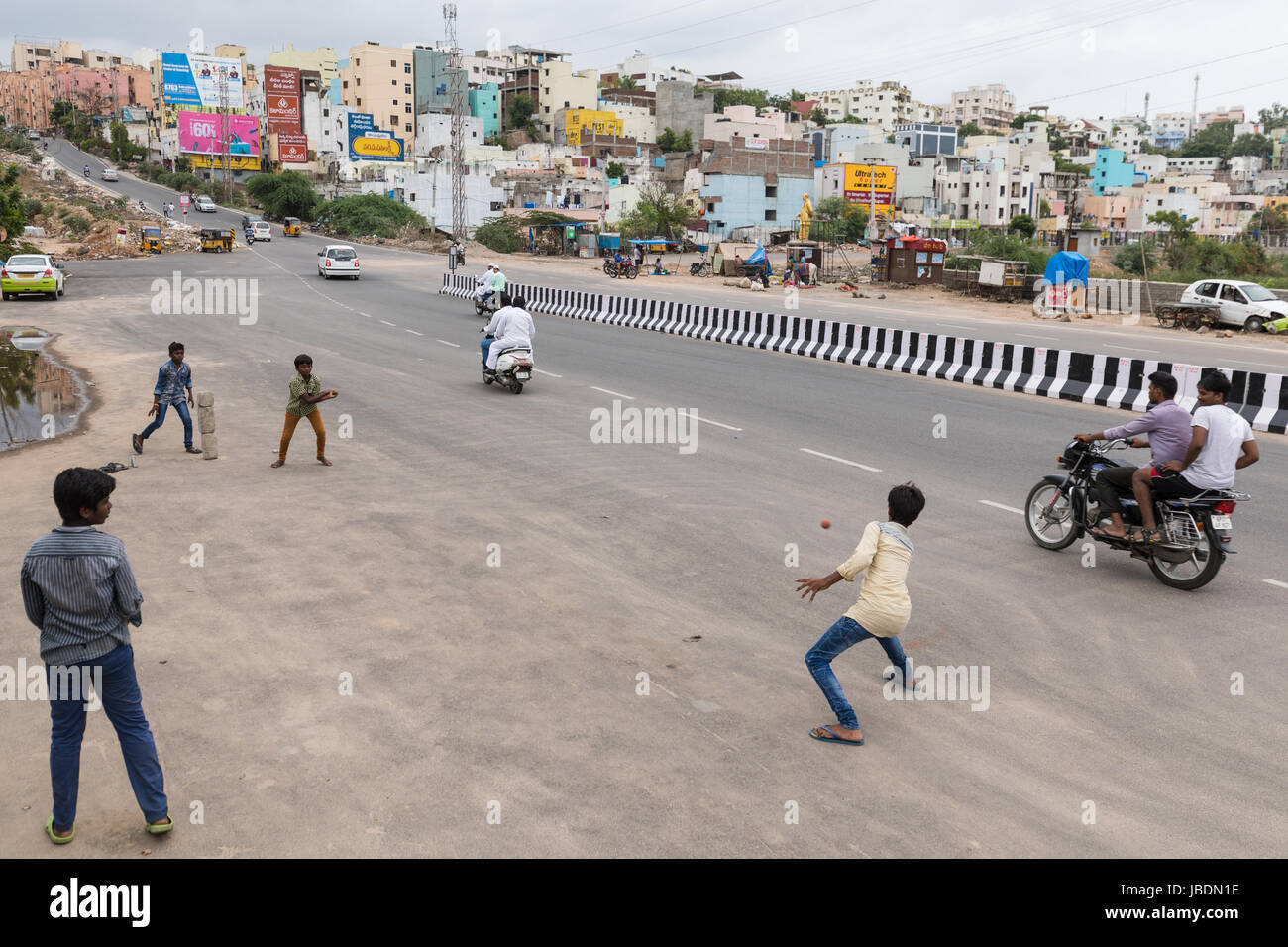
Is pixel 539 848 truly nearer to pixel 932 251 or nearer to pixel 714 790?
pixel 714 790

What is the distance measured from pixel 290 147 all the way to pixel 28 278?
98.2 meters

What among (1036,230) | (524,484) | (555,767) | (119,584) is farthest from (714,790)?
(1036,230)

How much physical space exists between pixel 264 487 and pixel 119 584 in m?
7.08

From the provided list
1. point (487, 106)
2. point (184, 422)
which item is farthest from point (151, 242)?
point (487, 106)

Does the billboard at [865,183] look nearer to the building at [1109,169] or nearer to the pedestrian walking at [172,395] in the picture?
the building at [1109,169]

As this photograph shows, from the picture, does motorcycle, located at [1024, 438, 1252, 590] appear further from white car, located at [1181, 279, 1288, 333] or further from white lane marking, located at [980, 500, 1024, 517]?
white car, located at [1181, 279, 1288, 333]

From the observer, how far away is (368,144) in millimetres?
119938

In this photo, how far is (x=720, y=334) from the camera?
88.4ft

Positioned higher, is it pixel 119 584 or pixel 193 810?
pixel 119 584

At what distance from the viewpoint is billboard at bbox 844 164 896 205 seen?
114 m

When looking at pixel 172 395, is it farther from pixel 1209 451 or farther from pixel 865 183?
pixel 865 183

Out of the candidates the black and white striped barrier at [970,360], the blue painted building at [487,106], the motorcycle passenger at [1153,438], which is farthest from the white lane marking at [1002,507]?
the blue painted building at [487,106]
